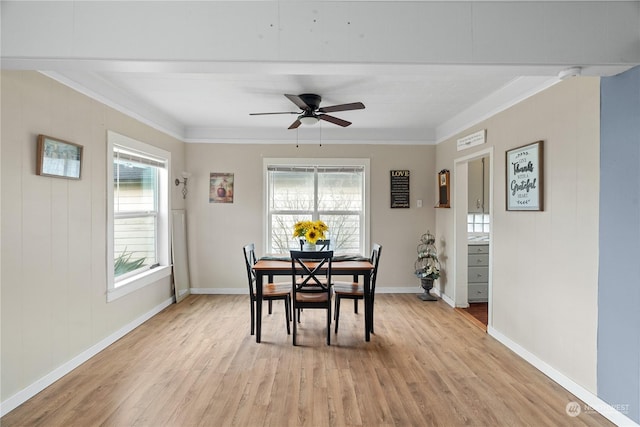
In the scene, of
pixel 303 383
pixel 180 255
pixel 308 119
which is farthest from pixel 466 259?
pixel 180 255

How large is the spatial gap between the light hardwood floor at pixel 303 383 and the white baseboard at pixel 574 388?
0.05 m

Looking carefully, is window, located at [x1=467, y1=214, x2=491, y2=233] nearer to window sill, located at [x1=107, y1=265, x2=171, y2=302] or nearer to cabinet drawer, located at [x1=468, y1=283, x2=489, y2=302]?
cabinet drawer, located at [x1=468, y1=283, x2=489, y2=302]

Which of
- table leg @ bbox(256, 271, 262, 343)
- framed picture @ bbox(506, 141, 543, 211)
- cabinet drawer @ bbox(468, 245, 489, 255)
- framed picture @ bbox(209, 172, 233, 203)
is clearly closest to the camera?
framed picture @ bbox(506, 141, 543, 211)

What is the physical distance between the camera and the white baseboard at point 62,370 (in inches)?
88.7

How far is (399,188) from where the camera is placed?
530cm

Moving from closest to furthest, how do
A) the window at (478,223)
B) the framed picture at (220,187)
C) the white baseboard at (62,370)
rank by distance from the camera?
1. the white baseboard at (62,370)
2. the framed picture at (220,187)
3. the window at (478,223)

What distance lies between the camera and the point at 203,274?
528 cm

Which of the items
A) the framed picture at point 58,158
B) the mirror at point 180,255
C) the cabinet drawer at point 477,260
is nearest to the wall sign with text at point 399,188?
the cabinet drawer at point 477,260

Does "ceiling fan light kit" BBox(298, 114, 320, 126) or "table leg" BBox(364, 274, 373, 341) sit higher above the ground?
"ceiling fan light kit" BBox(298, 114, 320, 126)

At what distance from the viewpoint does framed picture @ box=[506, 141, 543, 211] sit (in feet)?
9.34

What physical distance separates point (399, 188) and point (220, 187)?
105 inches

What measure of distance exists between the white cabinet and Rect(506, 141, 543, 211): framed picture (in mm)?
1513

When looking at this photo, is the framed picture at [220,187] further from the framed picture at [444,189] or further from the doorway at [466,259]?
the doorway at [466,259]

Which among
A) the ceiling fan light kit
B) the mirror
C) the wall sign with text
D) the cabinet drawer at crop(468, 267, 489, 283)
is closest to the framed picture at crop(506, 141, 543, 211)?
the cabinet drawer at crop(468, 267, 489, 283)
